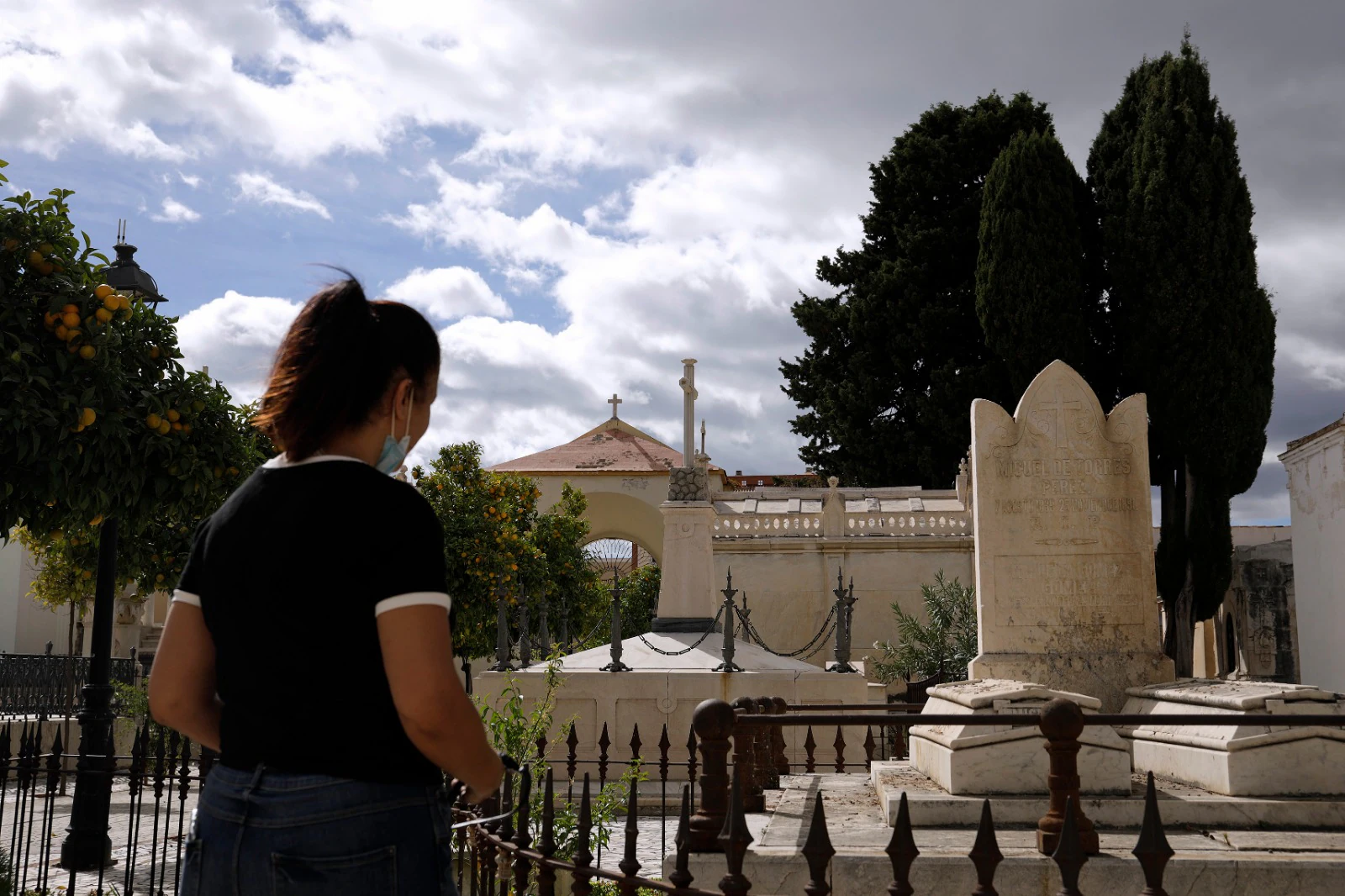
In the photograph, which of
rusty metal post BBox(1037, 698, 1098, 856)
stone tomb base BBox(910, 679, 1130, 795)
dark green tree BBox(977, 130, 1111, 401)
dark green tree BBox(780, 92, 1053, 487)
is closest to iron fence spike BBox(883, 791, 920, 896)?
rusty metal post BBox(1037, 698, 1098, 856)

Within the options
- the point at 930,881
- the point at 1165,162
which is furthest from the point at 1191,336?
the point at 930,881

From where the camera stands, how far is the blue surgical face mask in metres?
2.19

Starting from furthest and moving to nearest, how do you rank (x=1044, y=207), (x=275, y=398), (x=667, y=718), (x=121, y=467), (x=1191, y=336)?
(x=1044, y=207), (x=1191, y=336), (x=667, y=718), (x=121, y=467), (x=275, y=398)

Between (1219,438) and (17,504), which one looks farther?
(1219,438)

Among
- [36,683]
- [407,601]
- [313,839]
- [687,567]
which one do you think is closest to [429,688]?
[407,601]

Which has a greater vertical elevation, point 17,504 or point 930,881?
point 17,504

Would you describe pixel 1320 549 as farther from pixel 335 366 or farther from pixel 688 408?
pixel 335 366

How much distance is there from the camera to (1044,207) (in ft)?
88.7

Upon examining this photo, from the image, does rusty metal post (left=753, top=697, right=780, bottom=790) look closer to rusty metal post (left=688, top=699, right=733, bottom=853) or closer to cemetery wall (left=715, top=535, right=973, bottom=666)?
rusty metal post (left=688, top=699, right=733, bottom=853)

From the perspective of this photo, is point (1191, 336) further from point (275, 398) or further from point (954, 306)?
point (275, 398)

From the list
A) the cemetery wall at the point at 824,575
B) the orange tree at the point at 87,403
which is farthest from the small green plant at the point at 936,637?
the orange tree at the point at 87,403

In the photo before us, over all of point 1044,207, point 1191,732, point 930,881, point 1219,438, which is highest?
point 1044,207

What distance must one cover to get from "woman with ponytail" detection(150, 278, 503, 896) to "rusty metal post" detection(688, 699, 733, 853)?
2676mm

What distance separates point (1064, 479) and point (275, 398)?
7783mm
